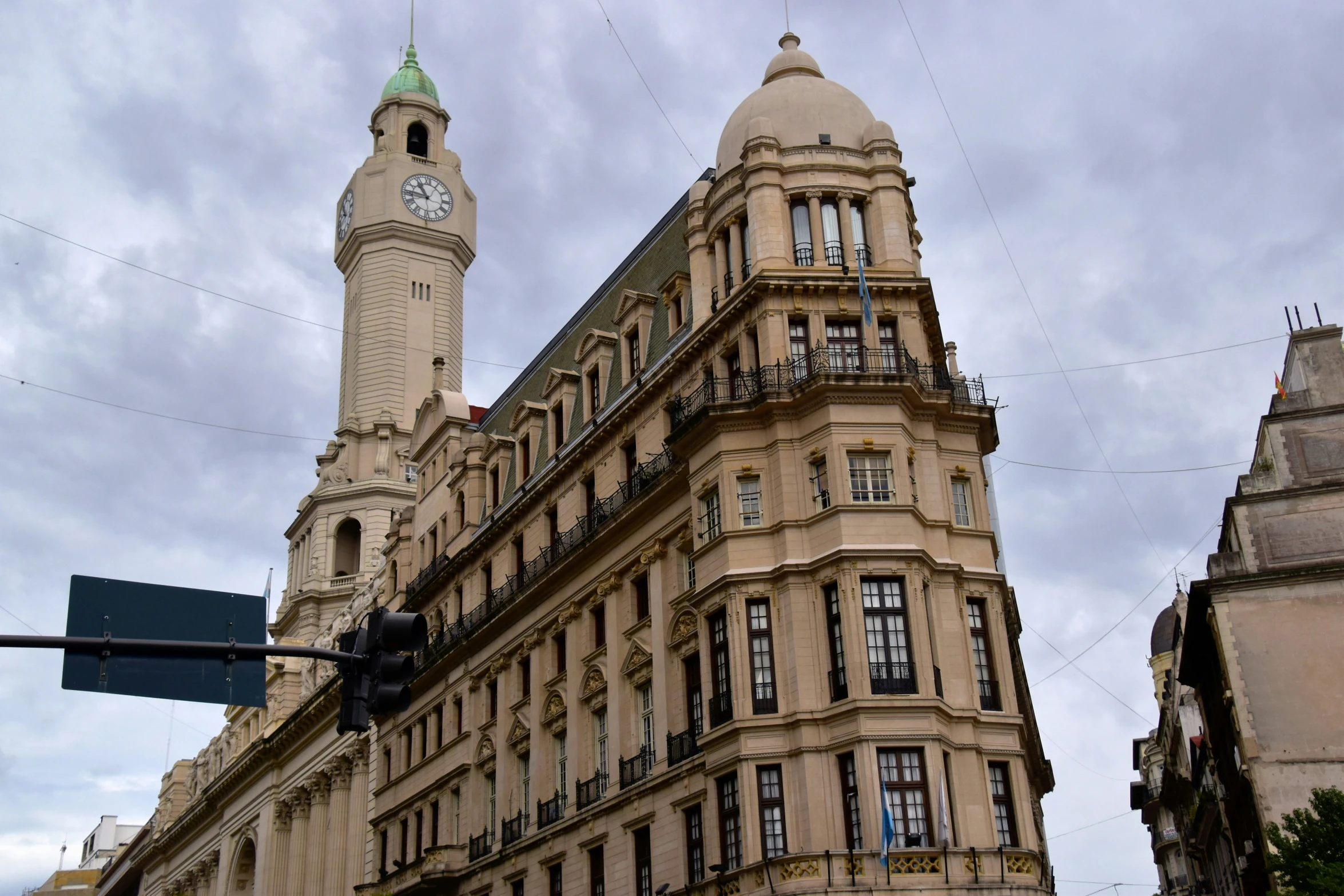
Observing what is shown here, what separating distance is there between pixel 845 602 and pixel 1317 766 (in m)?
16.2

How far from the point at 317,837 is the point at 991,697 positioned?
1819 inches

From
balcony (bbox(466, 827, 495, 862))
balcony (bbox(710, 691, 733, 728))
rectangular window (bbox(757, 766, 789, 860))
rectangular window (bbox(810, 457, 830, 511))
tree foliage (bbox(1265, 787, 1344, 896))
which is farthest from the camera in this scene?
balcony (bbox(466, 827, 495, 862))

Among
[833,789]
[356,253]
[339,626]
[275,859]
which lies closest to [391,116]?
[356,253]

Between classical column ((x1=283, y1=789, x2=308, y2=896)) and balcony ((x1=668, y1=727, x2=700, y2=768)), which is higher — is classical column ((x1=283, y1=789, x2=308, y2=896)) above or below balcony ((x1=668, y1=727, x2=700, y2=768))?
above

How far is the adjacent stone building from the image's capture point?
42844mm

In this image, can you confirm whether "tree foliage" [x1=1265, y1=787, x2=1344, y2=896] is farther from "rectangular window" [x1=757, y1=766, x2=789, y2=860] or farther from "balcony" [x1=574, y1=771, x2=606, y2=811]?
"balcony" [x1=574, y1=771, x2=606, y2=811]

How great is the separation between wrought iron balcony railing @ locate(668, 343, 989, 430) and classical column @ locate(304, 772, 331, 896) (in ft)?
131

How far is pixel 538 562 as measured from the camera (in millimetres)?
53531

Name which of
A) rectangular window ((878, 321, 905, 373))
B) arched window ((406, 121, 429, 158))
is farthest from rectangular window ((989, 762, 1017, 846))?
arched window ((406, 121, 429, 158))

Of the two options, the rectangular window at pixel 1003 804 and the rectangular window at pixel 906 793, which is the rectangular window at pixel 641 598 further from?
the rectangular window at pixel 1003 804

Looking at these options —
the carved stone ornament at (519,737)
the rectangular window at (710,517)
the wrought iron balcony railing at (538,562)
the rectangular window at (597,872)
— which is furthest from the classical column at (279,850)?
the rectangular window at (710,517)

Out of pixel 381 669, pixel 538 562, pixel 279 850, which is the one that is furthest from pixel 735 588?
pixel 279 850

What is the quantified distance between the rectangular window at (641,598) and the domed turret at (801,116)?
14185mm

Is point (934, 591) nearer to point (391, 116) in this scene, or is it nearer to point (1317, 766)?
point (1317, 766)
